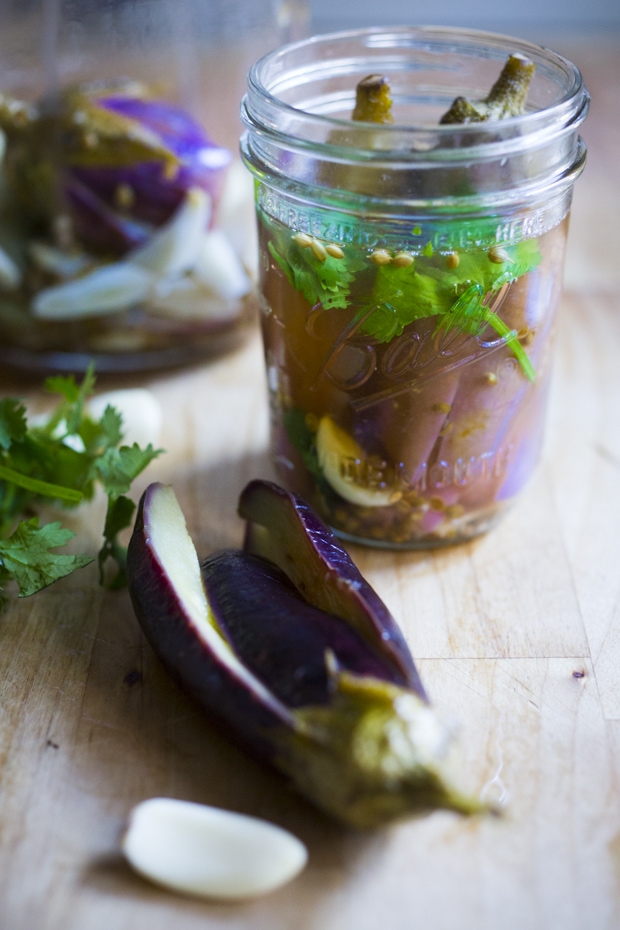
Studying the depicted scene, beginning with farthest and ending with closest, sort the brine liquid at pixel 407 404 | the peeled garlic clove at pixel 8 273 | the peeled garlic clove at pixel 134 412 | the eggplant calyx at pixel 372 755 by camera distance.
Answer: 1. the peeled garlic clove at pixel 8 273
2. the peeled garlic clove at pixel 134 412
3. the brine liquid at pixel 407 404
4. the eggplant calyx at pixel 372 755

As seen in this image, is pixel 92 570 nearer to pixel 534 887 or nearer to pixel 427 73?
pixel 534 887

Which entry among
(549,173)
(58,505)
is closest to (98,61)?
(58,505)

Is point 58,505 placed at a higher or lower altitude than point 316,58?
lower

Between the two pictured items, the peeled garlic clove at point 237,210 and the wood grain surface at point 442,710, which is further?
the peeled garlic clove at point 237,210

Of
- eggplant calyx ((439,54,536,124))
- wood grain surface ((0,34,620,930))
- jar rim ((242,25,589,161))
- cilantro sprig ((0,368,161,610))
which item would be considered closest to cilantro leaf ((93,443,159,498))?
cilantro sprig ((0,368,161,610))

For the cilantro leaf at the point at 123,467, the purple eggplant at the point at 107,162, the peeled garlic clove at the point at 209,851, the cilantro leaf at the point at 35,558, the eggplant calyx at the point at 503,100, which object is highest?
the eggplant calyx at the point at 503,100

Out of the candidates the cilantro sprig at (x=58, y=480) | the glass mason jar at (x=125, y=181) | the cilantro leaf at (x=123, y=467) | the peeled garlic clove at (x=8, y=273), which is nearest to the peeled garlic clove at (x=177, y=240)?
the glass mason jar at (x=125, y=181)

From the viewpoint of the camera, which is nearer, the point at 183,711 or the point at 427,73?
the point at 183,711

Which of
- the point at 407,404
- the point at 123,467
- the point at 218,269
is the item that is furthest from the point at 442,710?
the point at 218,269

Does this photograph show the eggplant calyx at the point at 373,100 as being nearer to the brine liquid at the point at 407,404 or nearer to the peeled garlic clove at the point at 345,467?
the brine liquid at the point at 407,404
